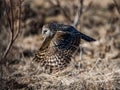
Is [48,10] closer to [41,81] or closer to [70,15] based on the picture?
[70,15]

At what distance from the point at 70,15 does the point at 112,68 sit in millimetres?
2864

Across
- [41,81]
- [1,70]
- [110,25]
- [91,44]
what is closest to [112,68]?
[41,81]

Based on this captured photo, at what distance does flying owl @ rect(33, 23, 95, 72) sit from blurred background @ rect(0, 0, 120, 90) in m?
0.13

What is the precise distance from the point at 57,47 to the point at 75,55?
43.4 inches

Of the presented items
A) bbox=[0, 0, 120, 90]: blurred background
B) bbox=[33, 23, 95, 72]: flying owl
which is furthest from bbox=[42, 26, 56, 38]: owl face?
bbox=[0, 0, 120, 90]: blurred background

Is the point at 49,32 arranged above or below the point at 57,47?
above

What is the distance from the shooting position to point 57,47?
555cm

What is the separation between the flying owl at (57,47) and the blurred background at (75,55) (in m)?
0.13

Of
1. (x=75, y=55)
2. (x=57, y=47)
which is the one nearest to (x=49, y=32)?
(x=57, y=47)

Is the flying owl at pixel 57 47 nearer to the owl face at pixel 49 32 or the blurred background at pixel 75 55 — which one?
the owl face at pixel 49 32

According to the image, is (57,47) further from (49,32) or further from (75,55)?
(75,55)

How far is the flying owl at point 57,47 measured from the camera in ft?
18.2

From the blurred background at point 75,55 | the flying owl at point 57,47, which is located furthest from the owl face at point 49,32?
the blurred background at point 75,55

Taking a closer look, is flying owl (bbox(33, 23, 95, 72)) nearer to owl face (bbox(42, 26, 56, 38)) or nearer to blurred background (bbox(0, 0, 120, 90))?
owl face (bbox(42, 26, 56, 38))
